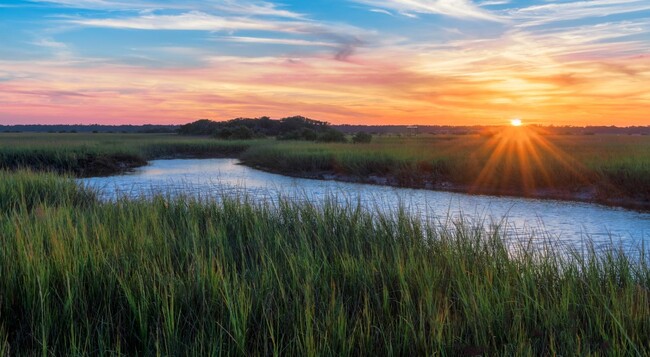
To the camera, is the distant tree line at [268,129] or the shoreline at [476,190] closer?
the shoreline at [476,190]

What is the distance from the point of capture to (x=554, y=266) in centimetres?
559

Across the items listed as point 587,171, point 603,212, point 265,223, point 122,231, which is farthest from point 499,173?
point 122,231

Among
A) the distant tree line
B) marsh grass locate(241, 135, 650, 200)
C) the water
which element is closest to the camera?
the water

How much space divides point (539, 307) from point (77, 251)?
15.3ft

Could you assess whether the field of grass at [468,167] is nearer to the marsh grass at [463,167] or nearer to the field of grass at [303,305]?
the marsh grass at [463,167]

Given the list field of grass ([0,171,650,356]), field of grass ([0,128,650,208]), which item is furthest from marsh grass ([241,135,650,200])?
field of grass ([0,171,650,356])

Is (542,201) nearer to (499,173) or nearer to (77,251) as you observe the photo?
(499,173)

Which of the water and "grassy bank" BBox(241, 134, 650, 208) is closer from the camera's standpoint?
the water

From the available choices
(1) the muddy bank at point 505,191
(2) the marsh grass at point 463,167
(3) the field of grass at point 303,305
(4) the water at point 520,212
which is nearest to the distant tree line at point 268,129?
(2) the marsh grass at point 463,167

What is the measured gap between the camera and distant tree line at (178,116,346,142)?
186 feet

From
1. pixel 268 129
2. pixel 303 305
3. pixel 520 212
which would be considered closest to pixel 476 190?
pixel 520 212

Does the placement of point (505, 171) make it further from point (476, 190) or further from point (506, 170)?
point (476, 190)

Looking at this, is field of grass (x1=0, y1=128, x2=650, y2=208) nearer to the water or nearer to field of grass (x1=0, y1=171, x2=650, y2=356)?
the water

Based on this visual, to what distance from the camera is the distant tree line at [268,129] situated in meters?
56.5
